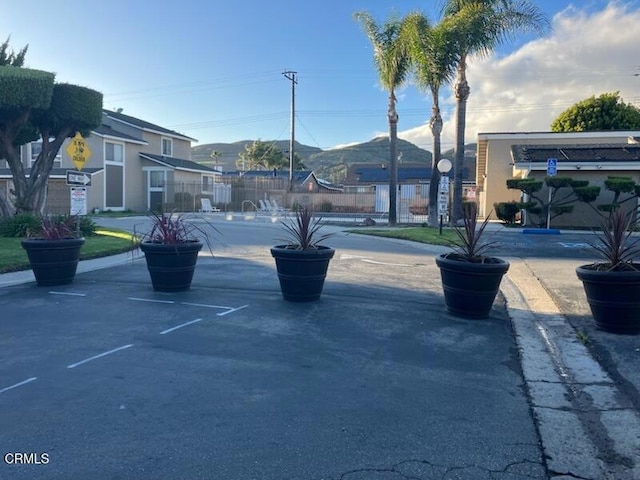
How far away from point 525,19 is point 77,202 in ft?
59.8

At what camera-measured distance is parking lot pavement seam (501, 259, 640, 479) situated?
12.3 ft

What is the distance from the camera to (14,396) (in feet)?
15.4

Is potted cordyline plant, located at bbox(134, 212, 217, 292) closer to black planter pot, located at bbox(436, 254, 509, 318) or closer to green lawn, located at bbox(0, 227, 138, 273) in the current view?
black planter pot, located at bbox(436, 254, 509, 318)

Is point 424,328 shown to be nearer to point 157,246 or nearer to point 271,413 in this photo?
point 271,413

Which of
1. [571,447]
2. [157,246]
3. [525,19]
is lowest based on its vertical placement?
[571,447]

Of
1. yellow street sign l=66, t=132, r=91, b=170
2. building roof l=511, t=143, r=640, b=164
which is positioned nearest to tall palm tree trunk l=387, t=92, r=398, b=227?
building roof l=511, t=143, r=640, b=164

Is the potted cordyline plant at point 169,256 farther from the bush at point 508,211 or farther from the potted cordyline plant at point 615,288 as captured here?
the bush at point 508,211

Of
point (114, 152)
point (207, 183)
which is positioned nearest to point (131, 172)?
point (114, 152)

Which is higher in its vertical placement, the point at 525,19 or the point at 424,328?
the point at 525,19

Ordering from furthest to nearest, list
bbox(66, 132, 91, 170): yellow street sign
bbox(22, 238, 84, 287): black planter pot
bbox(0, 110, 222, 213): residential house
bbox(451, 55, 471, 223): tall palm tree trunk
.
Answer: bbox(0, 110, 222, 213): residential house → bbox(451, 55, 471, 223): tall palm tree trunk → bbox(66, 132, 91, 170): yellow street sign → bbox(22, 238, 84, 287): black planter pot

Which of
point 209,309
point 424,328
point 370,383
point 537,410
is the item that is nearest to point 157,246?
point 209,309

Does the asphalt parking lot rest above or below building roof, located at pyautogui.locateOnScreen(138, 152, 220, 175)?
below

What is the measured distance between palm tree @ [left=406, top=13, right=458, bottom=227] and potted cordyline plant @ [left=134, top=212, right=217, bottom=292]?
1625 cm

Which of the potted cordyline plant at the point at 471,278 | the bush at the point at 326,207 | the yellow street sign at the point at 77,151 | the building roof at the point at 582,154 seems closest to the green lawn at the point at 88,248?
the yellow street sign at the point at 77,151
